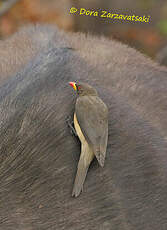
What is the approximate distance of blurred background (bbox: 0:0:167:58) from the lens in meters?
5.29

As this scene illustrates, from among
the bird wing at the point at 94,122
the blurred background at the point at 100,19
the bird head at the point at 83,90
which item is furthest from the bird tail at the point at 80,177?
the blurred background at the point at 100,19

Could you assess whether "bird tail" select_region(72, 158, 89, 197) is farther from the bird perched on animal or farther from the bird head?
the bird head

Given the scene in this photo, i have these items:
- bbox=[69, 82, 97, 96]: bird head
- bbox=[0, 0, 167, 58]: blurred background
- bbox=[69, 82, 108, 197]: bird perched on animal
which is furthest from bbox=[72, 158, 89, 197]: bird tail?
bbox=[0, 0, 167, 58]: blurred background

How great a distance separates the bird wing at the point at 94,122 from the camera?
5.43ft

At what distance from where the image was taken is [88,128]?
65.2 inches

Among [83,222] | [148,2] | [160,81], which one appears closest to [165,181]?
[83,222]

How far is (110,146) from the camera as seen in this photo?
1.87m

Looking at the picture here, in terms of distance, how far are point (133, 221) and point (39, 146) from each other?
49 cm

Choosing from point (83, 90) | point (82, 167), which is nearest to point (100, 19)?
point (83, 90)

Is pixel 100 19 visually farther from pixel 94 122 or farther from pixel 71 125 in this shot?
pixel 94 122

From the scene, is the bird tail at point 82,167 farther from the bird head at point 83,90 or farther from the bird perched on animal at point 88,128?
the bird head at point 83,90

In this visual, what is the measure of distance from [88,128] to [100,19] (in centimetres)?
396

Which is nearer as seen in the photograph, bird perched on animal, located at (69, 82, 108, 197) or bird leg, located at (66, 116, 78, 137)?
bird perched on animal, located at (69, 82, 108, 197)

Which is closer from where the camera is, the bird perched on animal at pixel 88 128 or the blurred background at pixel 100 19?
the bird perched on animal at pixel 88 128
